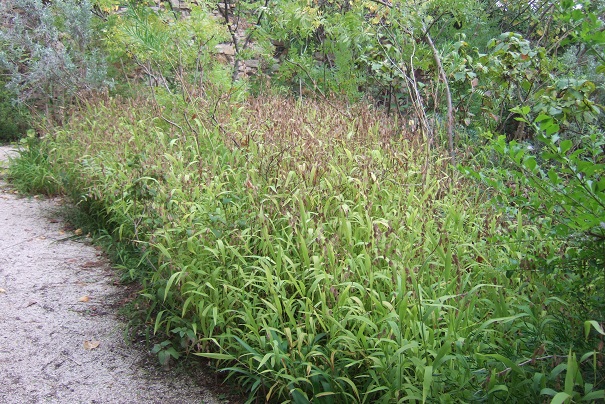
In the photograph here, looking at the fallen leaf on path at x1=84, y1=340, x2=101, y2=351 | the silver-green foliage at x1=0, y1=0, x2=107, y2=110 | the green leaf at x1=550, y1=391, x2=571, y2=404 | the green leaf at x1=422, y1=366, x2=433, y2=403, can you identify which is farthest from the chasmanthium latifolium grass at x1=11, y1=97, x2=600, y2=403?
the silver-green foliage at x1=0, y1=0, x2=107, y2=110

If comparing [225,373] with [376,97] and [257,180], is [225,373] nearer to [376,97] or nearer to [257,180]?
[257,180]

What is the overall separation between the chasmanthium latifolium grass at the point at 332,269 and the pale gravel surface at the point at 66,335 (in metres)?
0.24

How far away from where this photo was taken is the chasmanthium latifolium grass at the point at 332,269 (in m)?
2.35

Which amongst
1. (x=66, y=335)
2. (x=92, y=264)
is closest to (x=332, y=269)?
(x=66, y=335)

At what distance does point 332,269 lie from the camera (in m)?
2.80

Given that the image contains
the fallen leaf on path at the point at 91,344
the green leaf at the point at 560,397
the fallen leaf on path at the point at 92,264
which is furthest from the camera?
the fallen leaf on path at the point at 92,264

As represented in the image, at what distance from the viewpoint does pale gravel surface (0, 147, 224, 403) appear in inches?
110

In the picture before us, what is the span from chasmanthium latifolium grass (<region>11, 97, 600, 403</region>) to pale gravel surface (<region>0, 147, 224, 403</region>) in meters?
0.24

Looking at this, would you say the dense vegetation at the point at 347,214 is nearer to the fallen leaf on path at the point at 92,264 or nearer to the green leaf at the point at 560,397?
the green leaf at the point at 560,397

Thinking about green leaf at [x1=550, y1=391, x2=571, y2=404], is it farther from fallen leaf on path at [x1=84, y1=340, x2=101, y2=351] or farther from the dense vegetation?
fallen leaf on path at [x1=84, y1=340, x2=101, y2=351]

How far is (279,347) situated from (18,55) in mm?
5966

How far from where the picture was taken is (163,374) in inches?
116

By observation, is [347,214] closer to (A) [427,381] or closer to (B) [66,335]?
(A) [427,381]

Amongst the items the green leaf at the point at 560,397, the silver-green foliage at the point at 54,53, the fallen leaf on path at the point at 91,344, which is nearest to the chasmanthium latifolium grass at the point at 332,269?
the green leaf at the point at 560,397
